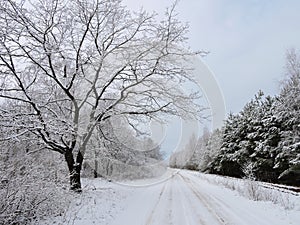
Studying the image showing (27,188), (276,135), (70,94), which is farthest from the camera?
(276,135)

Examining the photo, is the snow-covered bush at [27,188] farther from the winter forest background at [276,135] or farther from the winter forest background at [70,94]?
the winter forest background at [276,135]

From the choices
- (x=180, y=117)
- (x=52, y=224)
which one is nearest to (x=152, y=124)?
(x=180, y=117)

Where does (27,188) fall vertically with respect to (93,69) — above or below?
below

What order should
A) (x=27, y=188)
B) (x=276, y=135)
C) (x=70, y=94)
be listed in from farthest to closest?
(x=276, y=135) < (x=70, y=94) < (x=27, y=188)

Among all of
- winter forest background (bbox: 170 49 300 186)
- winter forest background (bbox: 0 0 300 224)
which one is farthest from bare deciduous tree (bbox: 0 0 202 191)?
winter forest background (bbox: 170 49 300 186)

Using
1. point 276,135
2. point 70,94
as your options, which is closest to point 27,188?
point 70,94

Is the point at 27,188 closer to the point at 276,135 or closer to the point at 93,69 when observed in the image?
the point at 93,69

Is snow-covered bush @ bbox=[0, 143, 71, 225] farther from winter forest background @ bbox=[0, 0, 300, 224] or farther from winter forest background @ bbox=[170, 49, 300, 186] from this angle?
winter forest background @ bbox=[170, 49, 300, 186]

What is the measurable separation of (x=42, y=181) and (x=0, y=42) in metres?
5.09

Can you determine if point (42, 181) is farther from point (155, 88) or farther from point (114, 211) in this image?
point (155, 88)

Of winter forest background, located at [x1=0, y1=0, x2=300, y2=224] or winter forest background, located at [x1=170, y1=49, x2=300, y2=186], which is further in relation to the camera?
winter forest background, located at [x1=170, y1=49, x2=300, y2=186]

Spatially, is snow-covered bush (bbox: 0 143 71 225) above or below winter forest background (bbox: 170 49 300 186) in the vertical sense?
below

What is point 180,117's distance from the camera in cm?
1384

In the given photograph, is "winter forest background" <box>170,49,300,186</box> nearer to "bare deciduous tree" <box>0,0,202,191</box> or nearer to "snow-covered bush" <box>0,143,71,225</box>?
"bare deciduous tree" <box>0,0,202,191</box>
